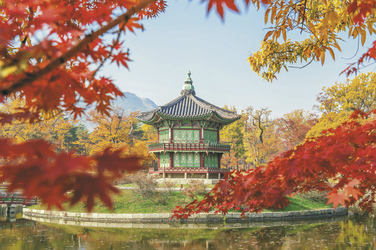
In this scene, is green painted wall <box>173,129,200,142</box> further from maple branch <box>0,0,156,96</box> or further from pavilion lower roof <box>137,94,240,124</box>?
maple branch <box>0,0,156,96</box>

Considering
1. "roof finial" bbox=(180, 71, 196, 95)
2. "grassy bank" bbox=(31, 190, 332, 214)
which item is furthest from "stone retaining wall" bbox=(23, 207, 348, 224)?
"roof finial" bbox=(180, 71, 196, 95)

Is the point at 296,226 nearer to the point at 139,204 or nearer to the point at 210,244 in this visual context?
the point at 210,244

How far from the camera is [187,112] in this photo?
72.2 ft

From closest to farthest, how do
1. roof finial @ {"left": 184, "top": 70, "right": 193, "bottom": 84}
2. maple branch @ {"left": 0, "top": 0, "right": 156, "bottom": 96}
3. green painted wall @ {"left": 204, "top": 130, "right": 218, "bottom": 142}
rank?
maple branch @ {"left": 0, "top": 0, "right": 156, "bottom": 96} < green painted wall @ {"left": 204, "top": 130, "right": 218, "bottom": 142} < roof finial @ {"left": 184, "top": 70, "right": 193, "bottom": 84}

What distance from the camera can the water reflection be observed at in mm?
8914

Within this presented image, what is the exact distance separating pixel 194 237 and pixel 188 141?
11806 millimetres

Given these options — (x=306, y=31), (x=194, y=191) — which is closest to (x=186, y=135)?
(x=194, y=191)

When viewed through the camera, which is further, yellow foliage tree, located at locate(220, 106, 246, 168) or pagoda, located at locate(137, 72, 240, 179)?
yellow foliage tree, located at locate(220, 106, 246, 168)

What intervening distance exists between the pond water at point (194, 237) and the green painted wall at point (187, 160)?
9.41 m

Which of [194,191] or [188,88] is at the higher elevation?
[188,88]

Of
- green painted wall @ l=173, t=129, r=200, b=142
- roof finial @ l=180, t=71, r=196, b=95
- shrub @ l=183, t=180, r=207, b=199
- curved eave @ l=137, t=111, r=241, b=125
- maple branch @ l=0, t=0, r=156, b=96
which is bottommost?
shrub @ l=183, t=180, r=207, b=199

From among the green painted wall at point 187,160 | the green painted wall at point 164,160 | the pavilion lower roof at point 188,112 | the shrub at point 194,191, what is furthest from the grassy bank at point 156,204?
the pavilion lower roof at point 188,112

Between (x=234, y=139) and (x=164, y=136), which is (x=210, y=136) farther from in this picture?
(x=234, y=139)

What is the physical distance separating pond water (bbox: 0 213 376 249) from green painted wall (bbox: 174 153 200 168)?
9.41 m
